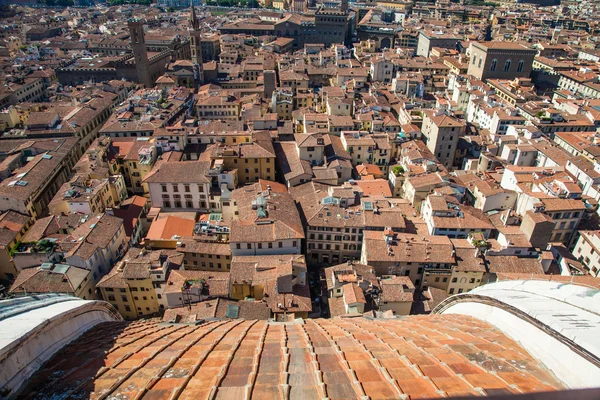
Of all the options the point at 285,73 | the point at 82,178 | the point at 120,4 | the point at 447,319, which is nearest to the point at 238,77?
the point at 285,73

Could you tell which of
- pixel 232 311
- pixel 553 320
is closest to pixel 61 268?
pixel 232 311

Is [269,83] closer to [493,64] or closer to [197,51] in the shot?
[197,51]

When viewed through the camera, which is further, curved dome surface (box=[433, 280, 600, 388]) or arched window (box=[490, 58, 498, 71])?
arched window (box=[490, 58, 498, 71])

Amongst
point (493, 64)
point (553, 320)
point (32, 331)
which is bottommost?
point (493, 64)

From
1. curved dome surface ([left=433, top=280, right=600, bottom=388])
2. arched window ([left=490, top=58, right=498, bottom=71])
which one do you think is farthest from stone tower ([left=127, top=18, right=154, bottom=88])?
curved dome surface ([left=433, top=280, right=600, bottom=388])

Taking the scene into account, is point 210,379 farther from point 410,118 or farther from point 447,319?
point 410,118

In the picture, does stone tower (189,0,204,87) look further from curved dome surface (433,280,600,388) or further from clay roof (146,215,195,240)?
curved dome surface (433,280,600,388)

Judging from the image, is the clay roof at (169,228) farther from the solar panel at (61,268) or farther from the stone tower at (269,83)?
the stone tower at (269,83)
